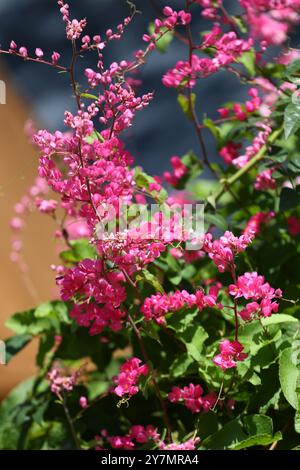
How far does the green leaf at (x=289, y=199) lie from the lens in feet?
4.12

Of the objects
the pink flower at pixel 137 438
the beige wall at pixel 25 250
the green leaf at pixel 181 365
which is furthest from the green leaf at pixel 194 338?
the beige wall at pixel 25 250

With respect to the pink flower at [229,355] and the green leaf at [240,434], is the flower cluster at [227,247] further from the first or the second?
the green leaf at [240,434]

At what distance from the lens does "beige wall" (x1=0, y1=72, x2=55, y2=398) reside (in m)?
2.38

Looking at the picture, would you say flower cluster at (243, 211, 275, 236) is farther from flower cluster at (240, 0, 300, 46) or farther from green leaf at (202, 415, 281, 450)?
green leaf at (202, 415, 281, 450)

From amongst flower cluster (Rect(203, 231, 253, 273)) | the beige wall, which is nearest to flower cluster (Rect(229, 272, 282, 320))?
flower cluster (Rect(203, 231, 253, 273))

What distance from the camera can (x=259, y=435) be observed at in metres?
1.01

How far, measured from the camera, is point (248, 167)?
148 cm

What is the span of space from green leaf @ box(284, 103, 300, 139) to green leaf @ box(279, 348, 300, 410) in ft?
1.10

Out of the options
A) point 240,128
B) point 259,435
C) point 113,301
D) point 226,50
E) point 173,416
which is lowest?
point 173,416

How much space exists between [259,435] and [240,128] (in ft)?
2.24

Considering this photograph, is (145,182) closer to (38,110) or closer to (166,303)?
(166,303)

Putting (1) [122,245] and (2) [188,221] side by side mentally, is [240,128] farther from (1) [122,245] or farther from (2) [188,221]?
(1) [122,245]

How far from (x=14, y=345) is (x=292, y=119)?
2.49 feet
